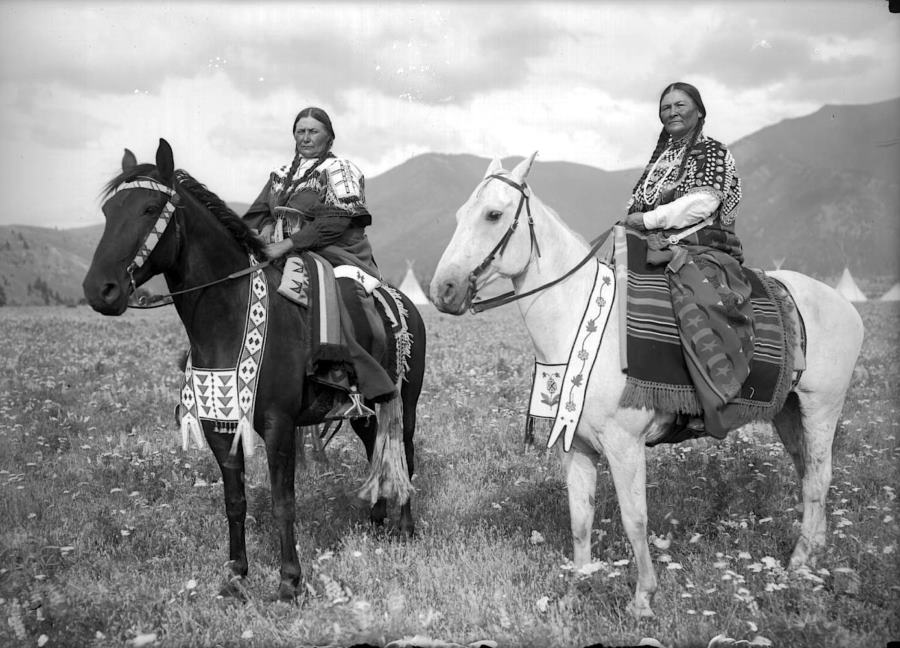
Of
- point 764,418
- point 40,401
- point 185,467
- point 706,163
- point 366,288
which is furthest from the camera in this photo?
point 40,401

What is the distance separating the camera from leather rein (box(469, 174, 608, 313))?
4.08 m

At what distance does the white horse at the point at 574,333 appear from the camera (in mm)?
4043

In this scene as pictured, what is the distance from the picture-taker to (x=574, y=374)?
429 cm

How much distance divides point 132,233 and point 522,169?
2379 millimetres

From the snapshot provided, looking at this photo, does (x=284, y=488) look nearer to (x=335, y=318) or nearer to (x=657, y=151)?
(x=335, y=318)

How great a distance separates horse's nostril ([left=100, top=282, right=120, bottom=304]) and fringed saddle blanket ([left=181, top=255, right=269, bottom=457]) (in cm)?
87

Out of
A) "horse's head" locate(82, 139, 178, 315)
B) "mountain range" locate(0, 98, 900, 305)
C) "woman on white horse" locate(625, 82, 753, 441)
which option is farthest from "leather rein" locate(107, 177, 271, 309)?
"mountain range" locate(0, 98, 900, 305)

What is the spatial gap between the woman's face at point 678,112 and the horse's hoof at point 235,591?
175 inches

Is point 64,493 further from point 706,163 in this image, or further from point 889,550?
point 889,550

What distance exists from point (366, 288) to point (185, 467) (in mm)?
3243

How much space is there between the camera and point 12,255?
1065 inches

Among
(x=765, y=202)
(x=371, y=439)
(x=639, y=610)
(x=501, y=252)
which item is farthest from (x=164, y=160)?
(x=765, y=202)

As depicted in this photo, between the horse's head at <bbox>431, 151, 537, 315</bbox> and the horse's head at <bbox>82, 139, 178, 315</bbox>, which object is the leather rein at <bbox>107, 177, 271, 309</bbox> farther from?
the horse's head at <bbox>431, 151, 537, 315</bbox>

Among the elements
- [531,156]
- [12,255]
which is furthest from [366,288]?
[12,255]
